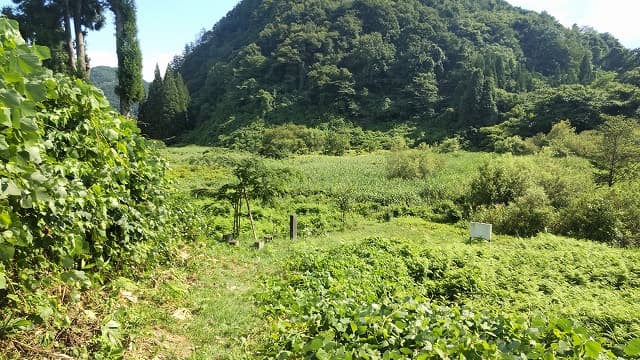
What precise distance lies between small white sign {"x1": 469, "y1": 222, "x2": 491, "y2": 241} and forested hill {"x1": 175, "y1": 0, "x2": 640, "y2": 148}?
41.6 metres

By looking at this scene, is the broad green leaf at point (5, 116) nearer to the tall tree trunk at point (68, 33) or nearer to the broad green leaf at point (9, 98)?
the broad green leaf at point (9, 98)

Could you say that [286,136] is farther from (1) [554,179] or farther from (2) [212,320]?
(2) [212,320]

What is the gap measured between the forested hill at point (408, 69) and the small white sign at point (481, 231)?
1637 inches

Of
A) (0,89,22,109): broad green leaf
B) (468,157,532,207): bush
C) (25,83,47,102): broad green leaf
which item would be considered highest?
(25,83,47,102): broad green leaf

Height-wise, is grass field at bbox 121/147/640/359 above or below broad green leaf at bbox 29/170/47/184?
below

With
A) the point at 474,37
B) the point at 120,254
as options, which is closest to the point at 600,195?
the point at 120,254

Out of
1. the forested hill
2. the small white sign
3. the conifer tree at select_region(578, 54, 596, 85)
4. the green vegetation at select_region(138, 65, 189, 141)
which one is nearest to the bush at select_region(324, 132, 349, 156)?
the forested hill

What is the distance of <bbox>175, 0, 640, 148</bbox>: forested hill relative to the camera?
2437 inches

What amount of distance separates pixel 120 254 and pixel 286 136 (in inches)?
2003

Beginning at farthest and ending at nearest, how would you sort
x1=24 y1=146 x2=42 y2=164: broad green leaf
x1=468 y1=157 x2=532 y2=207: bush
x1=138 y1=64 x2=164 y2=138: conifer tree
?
x1=138 y1=64 x2=164 y2=138: conifer tree < x1=468 y1=157 x2=532 y2=207: bush < x1=24 y1=146 x2=42 y2=164: broad green leaf

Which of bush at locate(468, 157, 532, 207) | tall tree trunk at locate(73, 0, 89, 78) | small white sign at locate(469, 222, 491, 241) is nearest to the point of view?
tall tree trunk at locate(73, 0, 89, 78)

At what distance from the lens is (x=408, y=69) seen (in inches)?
3275

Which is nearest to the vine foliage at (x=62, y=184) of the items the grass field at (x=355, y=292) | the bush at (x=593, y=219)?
the grass field at (x=355, y=292)

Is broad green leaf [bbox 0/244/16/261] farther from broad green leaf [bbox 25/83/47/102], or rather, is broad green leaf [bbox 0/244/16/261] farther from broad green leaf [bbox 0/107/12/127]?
broad green leaf [bbox 25/83/47/102]
